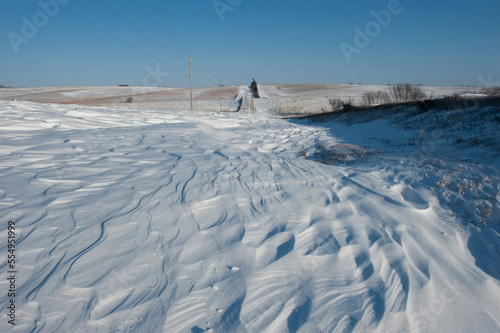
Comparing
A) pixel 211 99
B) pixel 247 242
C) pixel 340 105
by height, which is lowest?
pixel 211 99

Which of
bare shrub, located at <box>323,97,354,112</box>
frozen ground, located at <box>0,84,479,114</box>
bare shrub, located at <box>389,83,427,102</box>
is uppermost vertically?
bare shrub, located at <box>389,83,427,102</box>

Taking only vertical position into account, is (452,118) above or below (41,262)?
above

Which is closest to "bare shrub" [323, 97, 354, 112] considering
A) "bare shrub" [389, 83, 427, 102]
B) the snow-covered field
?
"bare shrub" [389, 83, 427, 102]

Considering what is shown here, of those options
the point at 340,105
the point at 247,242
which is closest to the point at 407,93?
the point at 340,105

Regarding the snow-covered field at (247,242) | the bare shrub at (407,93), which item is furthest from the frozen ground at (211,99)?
the snow-covered field at (247,242)

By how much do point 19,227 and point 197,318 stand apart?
243cm

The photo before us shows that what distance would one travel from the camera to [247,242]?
327 cm

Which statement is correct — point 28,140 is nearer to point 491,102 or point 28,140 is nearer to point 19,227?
point 19,227

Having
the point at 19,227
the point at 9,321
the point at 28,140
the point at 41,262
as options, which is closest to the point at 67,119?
the point at 28,140

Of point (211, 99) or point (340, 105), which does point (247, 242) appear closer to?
point (340, 105)

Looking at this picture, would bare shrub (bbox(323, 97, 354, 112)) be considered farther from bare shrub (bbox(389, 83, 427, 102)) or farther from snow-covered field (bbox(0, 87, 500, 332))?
snow-covered field (bbox(0, 87, 500, 332))

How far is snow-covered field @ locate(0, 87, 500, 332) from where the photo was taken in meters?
2.39

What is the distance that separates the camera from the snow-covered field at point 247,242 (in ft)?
7.86

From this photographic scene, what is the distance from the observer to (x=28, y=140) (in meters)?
6.62
